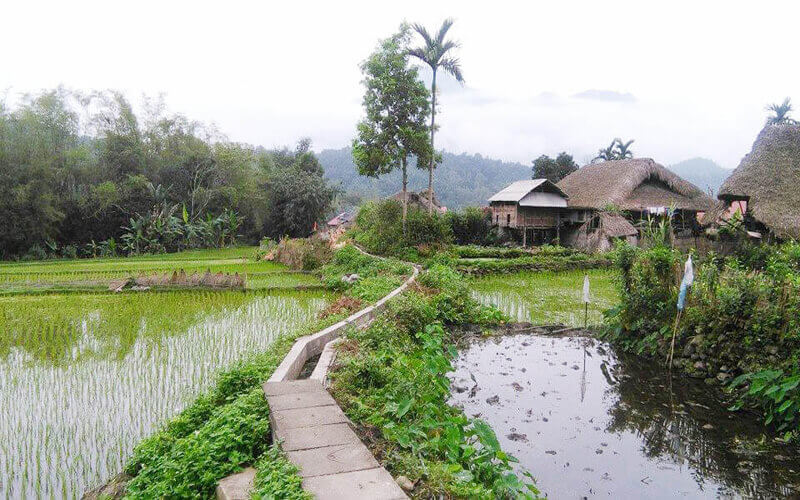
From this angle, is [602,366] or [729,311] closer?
[729,311]

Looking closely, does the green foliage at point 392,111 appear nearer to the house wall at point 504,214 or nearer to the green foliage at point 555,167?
the house wall at point 504,214

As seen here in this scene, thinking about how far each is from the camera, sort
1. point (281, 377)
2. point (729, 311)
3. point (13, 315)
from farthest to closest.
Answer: point (13, 315) → point (729, 311) → point (281, 377)

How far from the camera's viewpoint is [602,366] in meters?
6.56

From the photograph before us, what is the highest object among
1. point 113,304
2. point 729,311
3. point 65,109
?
point 65,109

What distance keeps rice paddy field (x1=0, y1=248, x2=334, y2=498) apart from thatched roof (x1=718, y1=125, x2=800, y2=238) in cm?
1178

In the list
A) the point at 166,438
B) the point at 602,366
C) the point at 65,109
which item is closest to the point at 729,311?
the point at 602,366

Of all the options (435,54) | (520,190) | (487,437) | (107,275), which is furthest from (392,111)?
(487,437)

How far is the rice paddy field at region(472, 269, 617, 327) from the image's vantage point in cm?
948

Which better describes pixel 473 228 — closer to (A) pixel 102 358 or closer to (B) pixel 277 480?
(A) pixel 102 358

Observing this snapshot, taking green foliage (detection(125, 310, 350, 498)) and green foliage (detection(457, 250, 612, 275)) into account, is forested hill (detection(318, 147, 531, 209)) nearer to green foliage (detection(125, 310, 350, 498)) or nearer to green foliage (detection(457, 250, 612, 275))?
green foliage (detection(457, 250, 612, 275))

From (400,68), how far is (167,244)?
15594 mm

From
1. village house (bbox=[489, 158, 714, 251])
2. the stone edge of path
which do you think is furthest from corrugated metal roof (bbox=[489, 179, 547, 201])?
the stone edge of path

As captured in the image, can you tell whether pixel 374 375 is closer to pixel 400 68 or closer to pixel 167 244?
pixel 400 68

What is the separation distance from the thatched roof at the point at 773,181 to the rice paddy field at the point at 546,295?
14.3 ft
